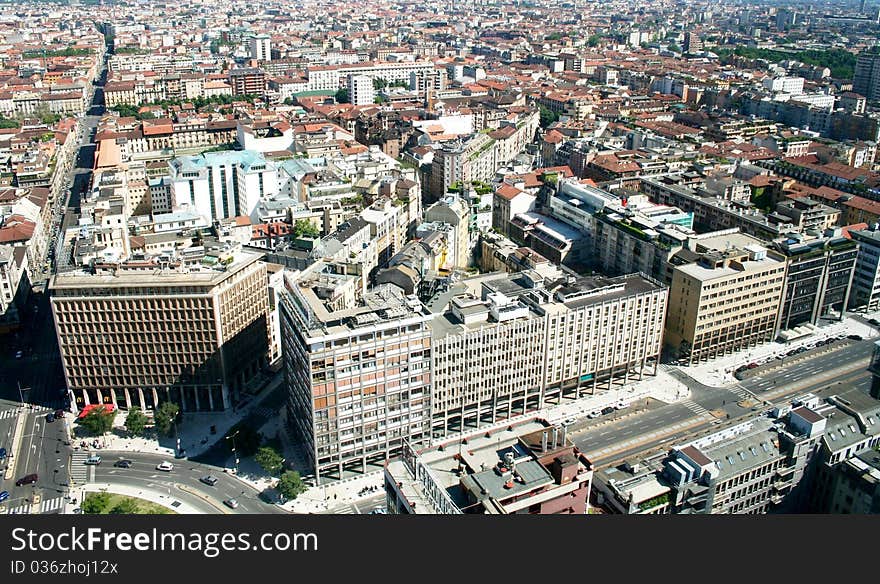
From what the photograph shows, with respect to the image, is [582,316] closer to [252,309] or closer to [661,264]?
[661,264]

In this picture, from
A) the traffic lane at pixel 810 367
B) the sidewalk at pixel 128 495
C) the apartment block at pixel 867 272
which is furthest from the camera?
the apartment block at pixel 867 272

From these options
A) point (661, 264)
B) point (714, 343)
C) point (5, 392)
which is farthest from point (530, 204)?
point (5, 392)

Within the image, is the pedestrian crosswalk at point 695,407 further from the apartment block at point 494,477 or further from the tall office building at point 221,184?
the tall office building at point 221,184

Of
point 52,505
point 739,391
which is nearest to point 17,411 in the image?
point 52,505

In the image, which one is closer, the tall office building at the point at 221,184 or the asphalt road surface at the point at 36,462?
the asphalt road surface at the point at 36,462

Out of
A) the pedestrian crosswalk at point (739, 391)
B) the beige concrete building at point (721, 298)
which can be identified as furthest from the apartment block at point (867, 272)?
the pedestrian crosswalk at point (739, 391)

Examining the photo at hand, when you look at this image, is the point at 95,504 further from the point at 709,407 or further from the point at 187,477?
the point at 709,407

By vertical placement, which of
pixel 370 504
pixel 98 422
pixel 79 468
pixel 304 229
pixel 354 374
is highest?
pixel 304 229

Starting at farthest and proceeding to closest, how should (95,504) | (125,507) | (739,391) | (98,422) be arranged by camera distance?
(739,391), (98,422), (95,504), (125,507)
